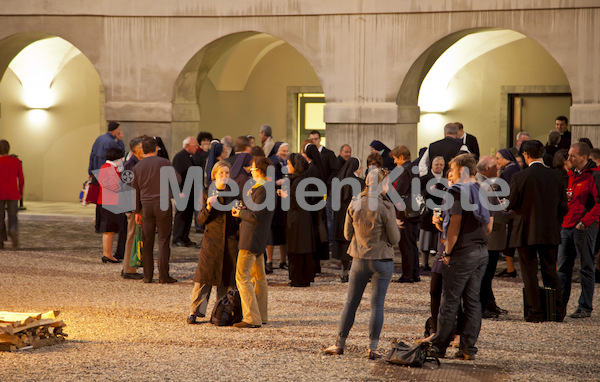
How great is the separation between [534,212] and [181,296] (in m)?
3.90

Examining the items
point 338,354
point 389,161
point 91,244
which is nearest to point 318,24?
point 389,161

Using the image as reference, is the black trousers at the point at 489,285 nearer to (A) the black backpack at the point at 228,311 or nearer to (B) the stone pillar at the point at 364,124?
(A) the black backpack at the point at 228,311

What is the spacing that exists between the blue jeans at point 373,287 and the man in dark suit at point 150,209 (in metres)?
3.97

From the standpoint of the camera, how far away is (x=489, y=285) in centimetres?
890

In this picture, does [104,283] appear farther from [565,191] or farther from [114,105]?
[114,105]

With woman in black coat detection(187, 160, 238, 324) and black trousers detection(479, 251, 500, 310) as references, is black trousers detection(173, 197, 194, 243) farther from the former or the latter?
black trousers detection(479, 251, 500, 310)

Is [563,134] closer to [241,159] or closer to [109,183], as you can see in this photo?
[241,159]

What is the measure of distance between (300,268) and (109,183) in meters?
2.78

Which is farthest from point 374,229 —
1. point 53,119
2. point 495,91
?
point 53,119

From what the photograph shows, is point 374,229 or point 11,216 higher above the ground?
point 374,229

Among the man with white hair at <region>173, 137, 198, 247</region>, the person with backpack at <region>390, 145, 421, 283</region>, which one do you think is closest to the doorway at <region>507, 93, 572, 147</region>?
the man with white hair at <region>173, 137, 198, 247</region>

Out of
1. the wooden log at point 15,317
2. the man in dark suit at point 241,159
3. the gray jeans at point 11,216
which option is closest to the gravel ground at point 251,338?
the wooden log at point 15,317

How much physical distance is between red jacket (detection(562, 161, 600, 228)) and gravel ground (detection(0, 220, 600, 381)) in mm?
1003

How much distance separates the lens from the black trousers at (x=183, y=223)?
1355 cm
